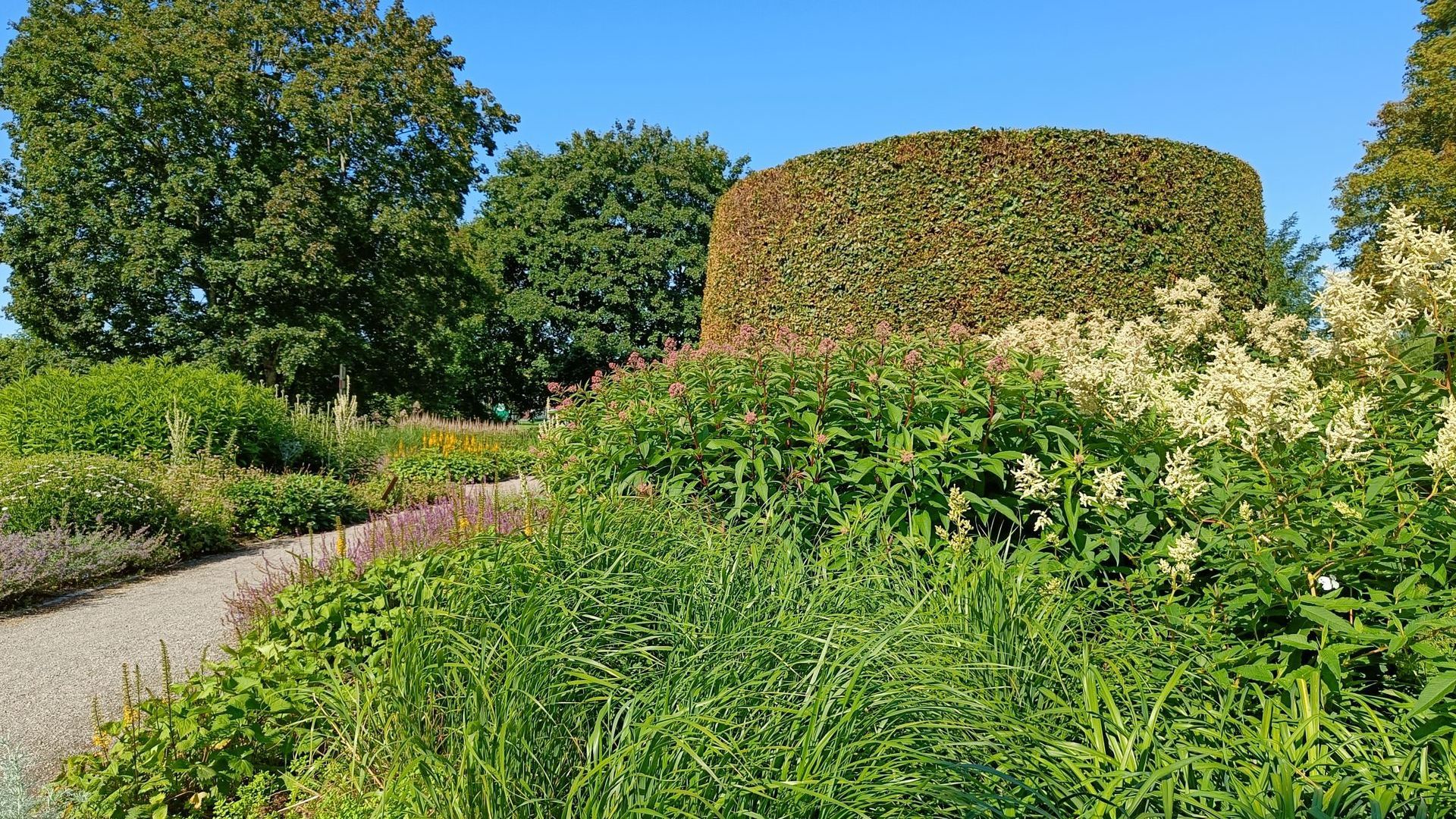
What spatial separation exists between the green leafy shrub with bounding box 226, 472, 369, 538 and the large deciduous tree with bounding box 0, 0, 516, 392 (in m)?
10.7

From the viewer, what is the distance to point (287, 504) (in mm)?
8523

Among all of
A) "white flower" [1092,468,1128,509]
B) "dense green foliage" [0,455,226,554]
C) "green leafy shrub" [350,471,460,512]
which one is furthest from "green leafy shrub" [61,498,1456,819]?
"green leafy shrub" [350,471,460,512]

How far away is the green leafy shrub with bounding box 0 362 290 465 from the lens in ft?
30.7

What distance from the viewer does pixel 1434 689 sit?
1.69 m

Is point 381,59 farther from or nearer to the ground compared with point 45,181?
farther from the ground

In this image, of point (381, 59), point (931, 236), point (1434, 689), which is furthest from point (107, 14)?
point (1434, 689)

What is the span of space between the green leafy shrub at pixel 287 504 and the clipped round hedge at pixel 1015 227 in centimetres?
591

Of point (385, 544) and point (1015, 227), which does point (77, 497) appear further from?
point (1015, 227)

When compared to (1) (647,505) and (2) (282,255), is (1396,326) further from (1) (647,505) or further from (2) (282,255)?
(2) (282,255)

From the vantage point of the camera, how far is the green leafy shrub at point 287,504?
A: 831cm

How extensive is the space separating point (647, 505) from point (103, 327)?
2101 centimetres

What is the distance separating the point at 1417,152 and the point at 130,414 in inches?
1090

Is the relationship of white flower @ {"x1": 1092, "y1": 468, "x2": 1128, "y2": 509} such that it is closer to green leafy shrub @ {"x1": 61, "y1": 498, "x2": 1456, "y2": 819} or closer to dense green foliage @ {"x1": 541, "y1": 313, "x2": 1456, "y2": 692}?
dense green foliage @ {"x1": 541, "y1": 313, "x2": 1456, "y2": 692}

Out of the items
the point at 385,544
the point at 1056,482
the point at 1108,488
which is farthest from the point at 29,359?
the point at 1108,488
